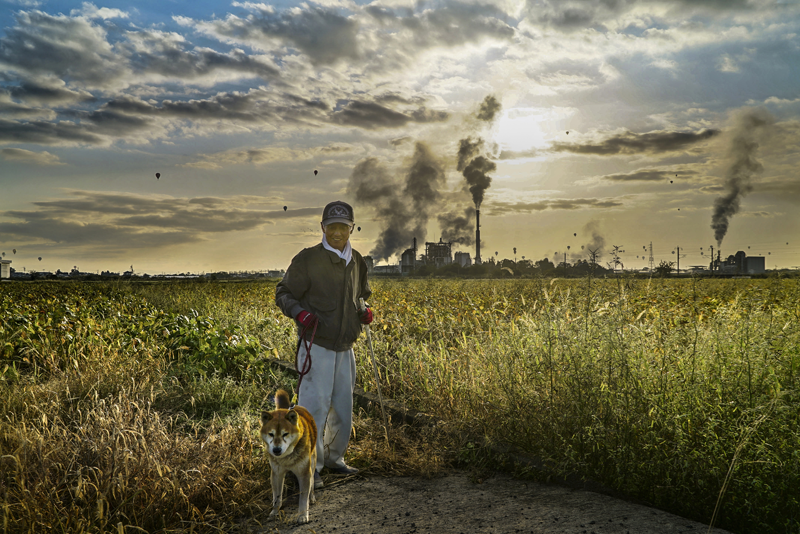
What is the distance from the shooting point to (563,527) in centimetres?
330

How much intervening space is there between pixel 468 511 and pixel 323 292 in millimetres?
2067

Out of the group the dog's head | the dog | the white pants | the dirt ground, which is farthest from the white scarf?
the dirt ground

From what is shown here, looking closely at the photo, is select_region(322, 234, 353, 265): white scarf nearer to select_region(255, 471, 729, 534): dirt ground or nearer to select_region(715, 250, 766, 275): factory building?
select_region(255, 471, 729, 534): dirt ground

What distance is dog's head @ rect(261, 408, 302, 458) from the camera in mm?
3066

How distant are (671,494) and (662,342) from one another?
6.50 feet

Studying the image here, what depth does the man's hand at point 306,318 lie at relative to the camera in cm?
396

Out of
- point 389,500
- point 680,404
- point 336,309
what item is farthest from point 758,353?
point 336,309

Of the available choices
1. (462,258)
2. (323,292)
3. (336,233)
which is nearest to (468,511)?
(323,292)

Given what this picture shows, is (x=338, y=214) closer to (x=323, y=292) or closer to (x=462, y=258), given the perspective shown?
(x=323, y=292)

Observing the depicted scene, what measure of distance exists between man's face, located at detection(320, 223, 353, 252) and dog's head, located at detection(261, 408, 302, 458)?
1.66 meters

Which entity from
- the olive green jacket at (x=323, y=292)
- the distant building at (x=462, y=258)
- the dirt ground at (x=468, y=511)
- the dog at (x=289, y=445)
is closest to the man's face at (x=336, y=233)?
the olive green jacket at (x=323, y=292)

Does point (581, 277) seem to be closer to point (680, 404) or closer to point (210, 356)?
point (680, 404)

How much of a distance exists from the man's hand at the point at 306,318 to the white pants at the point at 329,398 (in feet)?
1.20

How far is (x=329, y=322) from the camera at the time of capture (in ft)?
14.0
